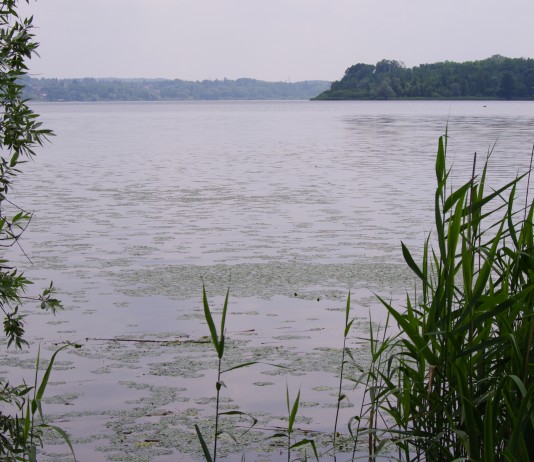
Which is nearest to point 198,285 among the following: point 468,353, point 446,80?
point 468,353

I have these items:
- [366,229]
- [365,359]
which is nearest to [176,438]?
A: [365,359]

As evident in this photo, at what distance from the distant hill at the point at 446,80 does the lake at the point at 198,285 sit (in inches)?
3604

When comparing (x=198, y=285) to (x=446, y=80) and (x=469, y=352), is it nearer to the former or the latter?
(x=469, y=352)

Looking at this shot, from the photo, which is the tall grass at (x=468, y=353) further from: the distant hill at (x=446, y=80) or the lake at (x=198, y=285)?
the distant hill at (x=446, y=80)

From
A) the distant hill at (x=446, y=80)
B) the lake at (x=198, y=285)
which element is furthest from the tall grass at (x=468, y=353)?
the distant hill at (x=446, y=80)

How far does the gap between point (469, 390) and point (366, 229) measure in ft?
27.9

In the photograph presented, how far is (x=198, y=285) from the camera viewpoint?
8.30 metres

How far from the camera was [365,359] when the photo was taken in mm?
5953

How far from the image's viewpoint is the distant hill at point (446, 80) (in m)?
111

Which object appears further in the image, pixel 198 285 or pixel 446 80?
pixel 446 80

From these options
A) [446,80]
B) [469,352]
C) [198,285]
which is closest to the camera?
[469,352]

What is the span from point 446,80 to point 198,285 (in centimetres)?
11567

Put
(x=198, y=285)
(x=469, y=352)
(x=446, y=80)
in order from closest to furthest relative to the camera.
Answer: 1. (x=469, y=352)
2. (x=198, y=285)
3. (x=446, y=80)

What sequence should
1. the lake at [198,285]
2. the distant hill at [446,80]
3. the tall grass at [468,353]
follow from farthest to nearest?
the distant hill at [446,80], the lake at [198,285], the tall grass at [468,353]
